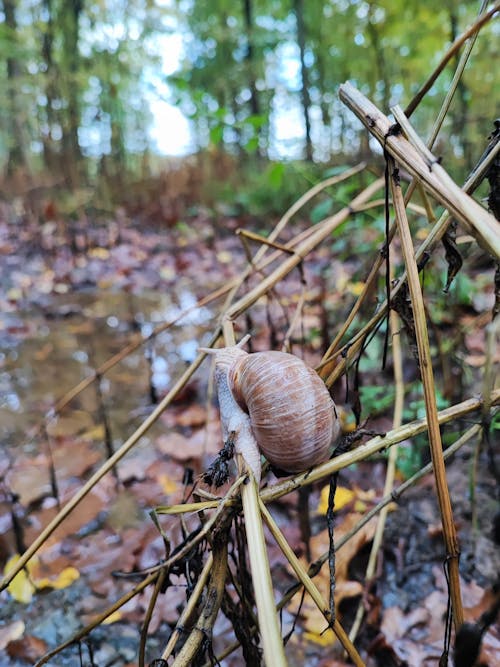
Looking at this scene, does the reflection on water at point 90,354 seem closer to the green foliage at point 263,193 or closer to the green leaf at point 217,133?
the green leaf at point 217,133

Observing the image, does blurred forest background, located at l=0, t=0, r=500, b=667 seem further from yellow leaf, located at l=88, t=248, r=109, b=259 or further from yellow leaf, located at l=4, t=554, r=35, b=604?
yellow leaf, located at l=88, t=248, r=109, b=259

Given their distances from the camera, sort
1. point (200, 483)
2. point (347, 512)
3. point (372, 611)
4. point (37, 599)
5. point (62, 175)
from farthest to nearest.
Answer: point (62, 175) < point (347, 512) < point (37, 599) < point (372, 611) < point (200, 483)

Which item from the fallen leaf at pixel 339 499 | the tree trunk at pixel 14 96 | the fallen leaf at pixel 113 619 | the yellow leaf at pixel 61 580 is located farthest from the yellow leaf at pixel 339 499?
the tree trunk at pixel 14 96

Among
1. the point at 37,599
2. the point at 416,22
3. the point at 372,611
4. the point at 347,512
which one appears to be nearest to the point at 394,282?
the point at 372,611

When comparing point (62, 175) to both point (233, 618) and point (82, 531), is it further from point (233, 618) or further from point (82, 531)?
point (233, 618)

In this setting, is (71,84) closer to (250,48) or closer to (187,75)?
(187,75)
